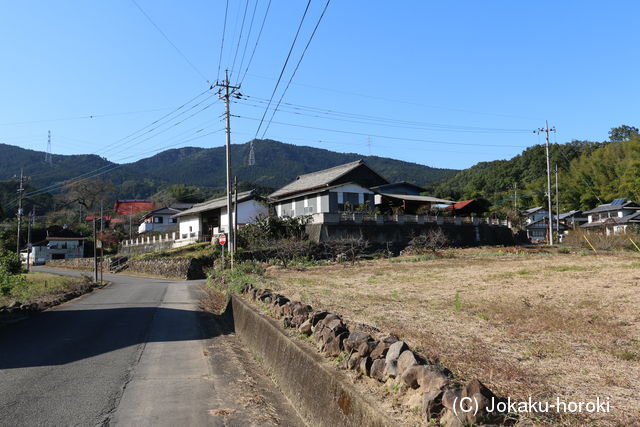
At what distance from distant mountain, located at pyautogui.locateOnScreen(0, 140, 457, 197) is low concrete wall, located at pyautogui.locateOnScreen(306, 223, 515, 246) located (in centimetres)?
7079

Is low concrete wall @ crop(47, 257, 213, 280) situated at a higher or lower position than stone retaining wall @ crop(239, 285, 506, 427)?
lower

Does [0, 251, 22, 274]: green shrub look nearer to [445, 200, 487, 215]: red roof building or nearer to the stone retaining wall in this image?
the stone retaining wall

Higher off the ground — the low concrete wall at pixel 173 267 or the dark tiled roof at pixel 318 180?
the dark tiled roof at pixel 318 180

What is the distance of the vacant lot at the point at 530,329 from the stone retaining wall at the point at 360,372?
62 centimetres

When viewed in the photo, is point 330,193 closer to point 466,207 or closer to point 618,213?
point 466,207

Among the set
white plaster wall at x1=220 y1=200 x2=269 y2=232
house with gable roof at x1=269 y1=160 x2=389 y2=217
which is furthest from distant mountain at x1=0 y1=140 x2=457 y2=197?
white plaster wall at x1=220 y1=200 x2=269 y2=232

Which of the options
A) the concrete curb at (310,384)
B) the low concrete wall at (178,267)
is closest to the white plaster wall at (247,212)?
the low concrete wall at (178,267)

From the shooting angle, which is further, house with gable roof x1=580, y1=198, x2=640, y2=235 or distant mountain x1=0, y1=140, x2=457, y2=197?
distant mountain x1=0, y1=140, x2=457, y2=197

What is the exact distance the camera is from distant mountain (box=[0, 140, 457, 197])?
123m

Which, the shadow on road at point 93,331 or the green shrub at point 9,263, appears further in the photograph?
the green shrub at point 9,263

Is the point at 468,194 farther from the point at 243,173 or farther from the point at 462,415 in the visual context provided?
the point at 243,173

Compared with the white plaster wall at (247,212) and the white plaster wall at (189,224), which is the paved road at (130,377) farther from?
the white plaster wall at (189,224)

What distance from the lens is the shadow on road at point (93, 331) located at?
27.6ft

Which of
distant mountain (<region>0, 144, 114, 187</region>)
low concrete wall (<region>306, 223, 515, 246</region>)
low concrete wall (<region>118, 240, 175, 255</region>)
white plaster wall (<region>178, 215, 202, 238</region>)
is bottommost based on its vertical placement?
low concrete wall (<region>118, 240, 175, 255</region>)
